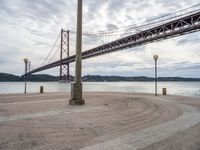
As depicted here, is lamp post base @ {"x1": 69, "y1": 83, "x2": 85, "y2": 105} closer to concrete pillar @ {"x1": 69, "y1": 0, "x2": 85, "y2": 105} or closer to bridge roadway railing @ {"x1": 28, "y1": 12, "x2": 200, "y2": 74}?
concrete pillar @ {"x1": 69, "y1": 0, "x2": 85, "y2": 105}

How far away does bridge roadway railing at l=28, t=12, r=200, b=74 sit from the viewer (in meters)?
38.0

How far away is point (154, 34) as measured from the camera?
46.6m

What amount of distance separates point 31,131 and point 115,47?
49.7 metres

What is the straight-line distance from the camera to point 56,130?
6.06m

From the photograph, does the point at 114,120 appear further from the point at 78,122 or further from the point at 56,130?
the point at 56,130

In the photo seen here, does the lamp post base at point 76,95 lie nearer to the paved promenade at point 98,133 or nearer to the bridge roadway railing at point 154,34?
the paved promenade at point 98,133

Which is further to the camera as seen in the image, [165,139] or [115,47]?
[115,47]

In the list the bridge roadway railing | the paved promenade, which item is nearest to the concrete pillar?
the paved promenade

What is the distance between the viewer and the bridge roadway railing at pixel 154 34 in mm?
38031

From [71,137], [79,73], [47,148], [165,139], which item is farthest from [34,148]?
[79,73]

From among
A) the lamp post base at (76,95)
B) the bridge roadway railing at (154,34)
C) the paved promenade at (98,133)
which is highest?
the bridge roadway railing at (154,34)

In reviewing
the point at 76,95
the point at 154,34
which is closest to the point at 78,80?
the point at 76,95

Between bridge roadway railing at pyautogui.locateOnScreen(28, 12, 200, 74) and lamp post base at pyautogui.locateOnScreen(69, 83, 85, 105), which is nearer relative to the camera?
lamp post base at pyautogui.locateOnScreen(69, 83, 85, 105)

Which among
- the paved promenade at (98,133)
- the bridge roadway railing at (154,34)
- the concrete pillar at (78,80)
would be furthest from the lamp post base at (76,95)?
the bridge roadway railing at (154,34)
